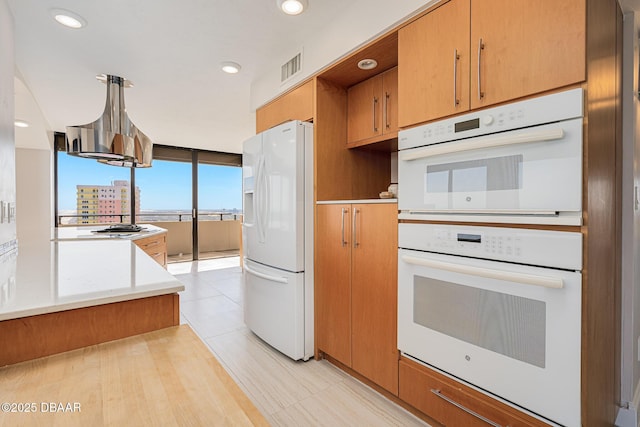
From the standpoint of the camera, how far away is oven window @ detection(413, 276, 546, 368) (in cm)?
116

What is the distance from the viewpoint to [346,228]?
2018mm

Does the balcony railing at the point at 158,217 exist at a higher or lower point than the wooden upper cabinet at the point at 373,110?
lower

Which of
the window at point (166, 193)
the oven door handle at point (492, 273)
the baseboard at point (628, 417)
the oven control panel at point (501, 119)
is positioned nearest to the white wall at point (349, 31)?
the oven control panel at point (501, 119)

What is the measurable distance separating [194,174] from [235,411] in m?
6.12

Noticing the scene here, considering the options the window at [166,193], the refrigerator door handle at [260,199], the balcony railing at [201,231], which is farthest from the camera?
the balcony railing at [201,231]

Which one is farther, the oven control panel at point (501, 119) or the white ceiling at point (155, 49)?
the white ceiling at point (155, 49)

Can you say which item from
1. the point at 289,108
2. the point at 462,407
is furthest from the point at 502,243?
the point at 289,108

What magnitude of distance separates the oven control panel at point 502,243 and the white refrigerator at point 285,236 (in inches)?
34.6

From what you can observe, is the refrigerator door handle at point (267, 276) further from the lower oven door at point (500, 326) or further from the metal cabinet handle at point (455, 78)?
the metal cabinet handle at point (455, 78)

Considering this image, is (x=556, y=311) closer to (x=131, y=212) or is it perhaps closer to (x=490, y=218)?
(x=490, y=218)

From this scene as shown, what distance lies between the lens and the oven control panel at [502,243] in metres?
1.08

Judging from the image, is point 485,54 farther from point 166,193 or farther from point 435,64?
point 166,193

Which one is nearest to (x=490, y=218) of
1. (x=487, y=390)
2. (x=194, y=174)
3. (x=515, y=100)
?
(x=515, y=100)

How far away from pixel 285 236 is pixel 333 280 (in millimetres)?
480
